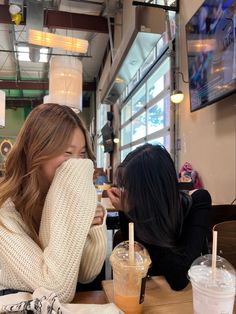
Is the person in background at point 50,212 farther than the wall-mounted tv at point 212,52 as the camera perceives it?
No

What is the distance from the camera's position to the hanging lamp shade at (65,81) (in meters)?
3.51

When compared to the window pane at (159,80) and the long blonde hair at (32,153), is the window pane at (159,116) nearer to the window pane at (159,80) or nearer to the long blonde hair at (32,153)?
the window pane at (159,80)

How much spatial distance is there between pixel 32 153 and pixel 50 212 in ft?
0.85

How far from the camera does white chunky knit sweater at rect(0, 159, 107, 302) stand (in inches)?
31.6

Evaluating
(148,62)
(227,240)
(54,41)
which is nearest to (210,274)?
(227,240)

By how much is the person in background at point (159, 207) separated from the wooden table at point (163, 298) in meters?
0.13

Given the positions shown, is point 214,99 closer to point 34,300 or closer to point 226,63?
point 226,63

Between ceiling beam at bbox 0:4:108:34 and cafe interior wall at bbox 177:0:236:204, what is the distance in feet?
10.3

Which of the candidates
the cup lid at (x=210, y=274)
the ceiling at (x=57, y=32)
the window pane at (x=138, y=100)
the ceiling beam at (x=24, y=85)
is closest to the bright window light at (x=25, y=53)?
the ceiling at (x=57, y=32)

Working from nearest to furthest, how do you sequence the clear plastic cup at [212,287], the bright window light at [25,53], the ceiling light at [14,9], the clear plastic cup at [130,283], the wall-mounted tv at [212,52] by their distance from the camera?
1. the clear plastic cup at [212,287]
2. the clear plastic cup at [130,283]
3. the wall-mounted tv at [212,52]
4. the ceiling light at [14,9]
5. the bright window light at [25,53]

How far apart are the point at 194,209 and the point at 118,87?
4975mm

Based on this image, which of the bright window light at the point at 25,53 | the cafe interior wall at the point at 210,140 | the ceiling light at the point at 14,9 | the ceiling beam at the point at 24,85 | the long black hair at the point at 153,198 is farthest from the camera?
the ceiling beam at the point at 24,85

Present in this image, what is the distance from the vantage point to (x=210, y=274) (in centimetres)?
72

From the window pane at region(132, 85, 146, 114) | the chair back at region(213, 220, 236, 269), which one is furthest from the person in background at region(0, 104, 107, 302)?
the window pane at region(132, 85, 146, 114)
